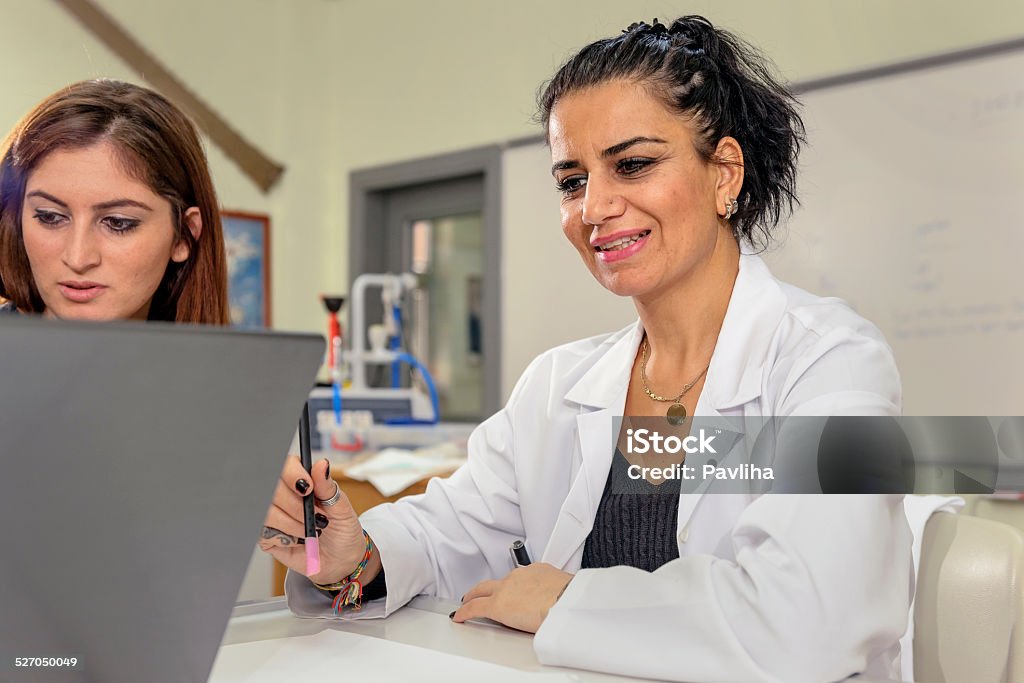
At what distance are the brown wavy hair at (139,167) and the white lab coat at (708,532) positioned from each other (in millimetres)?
414

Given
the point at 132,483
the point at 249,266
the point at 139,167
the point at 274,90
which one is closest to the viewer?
the point at 132,483

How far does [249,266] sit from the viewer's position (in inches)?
164

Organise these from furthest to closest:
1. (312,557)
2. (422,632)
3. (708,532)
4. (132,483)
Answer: (708,532)
(422,632)
(312,557)
(132,483)

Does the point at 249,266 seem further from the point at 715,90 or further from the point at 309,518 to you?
the point at 309,518

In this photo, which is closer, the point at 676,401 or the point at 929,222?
the point at 676,401

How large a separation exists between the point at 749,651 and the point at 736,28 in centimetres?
256

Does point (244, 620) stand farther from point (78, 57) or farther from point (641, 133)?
point (78, 57)

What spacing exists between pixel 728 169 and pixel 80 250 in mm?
804

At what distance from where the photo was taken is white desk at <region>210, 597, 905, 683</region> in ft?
2.77

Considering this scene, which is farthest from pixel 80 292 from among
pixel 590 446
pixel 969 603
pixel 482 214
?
pixel 482 214

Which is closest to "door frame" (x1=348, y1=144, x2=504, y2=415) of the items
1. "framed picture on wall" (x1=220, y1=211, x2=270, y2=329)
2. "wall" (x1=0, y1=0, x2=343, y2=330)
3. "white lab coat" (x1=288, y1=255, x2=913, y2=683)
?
"wall" (x1=0, y1=0, x2=343, y2=330)

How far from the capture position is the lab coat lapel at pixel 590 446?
1.22 metres

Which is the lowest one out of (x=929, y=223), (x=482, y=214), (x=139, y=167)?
(x=139, y=167)

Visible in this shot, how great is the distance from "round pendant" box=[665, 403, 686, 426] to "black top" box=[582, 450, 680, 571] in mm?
80
